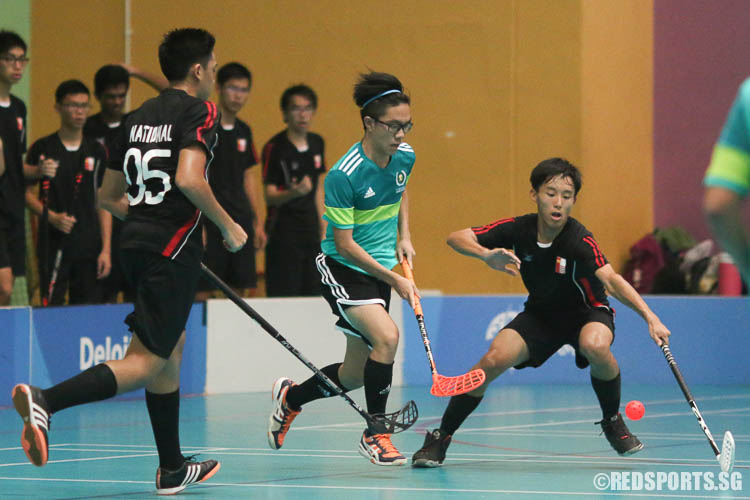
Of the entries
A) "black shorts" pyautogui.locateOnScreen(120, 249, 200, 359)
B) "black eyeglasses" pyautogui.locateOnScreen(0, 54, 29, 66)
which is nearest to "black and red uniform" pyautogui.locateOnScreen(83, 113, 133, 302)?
"black eyeglasses" pyautogui.locateOnScreen(0, 54, 29, 66)

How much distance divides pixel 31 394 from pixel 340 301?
1611 mm

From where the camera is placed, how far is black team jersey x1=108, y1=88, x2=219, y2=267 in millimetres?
4773

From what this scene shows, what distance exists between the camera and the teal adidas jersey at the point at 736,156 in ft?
8.05

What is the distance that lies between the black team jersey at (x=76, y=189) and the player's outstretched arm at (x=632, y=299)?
168 inches

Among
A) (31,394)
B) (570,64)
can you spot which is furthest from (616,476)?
(570,64)

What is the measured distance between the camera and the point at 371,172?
568cm

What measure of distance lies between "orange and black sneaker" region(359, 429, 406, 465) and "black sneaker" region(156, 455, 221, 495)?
2.61 ft

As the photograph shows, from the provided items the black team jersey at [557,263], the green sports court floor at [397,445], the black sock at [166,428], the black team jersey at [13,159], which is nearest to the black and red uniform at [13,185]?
the black team jersey at [13,159]

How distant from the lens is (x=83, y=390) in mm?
4613

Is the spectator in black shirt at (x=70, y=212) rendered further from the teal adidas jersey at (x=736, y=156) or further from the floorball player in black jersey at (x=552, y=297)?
the teal adidas jersey at (x=736, y=156)

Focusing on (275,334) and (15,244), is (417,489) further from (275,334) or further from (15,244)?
(15,244)

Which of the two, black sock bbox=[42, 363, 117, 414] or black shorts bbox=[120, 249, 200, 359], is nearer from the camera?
black sock bbox=[42, 363, 117, 414]

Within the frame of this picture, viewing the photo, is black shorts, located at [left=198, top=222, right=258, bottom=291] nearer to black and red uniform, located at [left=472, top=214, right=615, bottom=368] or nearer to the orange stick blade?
black and red uniform, located at [left=472, top=214, right=615, bottom=368]

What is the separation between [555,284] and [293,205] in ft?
13.1
